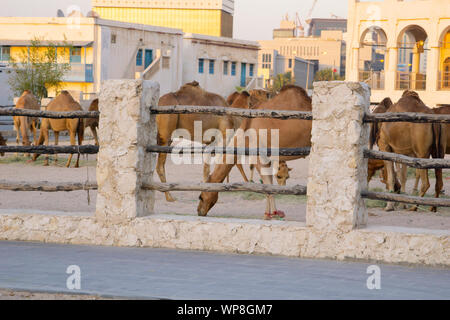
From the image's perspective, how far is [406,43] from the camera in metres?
37.5

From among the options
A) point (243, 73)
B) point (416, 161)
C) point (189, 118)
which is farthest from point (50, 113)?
point (243, 73)

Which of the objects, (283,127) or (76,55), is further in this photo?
(76,55)

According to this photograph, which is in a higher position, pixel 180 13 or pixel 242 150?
pixel 180 13

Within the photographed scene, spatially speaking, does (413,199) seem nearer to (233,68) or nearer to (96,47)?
(96,47)

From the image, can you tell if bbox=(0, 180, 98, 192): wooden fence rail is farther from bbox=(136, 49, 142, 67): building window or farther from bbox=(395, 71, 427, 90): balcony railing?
bbox=(136, 49, 142, 67): building window

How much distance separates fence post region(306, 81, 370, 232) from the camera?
7145 millimetres

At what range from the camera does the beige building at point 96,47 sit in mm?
52562

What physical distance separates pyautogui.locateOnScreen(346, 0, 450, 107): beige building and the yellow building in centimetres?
8508

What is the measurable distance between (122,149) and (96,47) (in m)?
46.4

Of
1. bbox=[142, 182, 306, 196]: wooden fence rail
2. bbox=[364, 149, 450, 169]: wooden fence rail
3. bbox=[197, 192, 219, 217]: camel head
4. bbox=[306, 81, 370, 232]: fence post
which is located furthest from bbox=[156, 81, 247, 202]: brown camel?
bbox=[364, 149, 450, 169]: wooden fence rail

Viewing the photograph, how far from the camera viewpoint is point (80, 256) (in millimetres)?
7090
